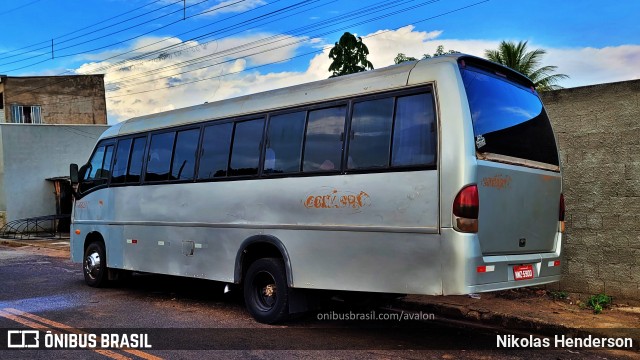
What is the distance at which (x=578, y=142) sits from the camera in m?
7.71

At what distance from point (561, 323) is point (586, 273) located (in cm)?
159

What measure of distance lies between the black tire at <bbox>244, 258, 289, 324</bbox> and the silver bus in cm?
2

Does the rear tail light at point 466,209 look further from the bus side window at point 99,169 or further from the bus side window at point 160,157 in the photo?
the bus side window at point 99,169

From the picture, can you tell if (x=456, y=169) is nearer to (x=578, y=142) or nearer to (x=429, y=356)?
(x=429, y=356)

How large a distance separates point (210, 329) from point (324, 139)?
2.71 meters

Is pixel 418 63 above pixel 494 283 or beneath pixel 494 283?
above

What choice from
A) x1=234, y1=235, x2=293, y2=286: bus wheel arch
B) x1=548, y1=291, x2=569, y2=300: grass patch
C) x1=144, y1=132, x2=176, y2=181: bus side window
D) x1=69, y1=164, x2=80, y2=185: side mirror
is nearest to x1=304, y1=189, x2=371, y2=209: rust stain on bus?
x1=234, y1=235, x2=293, y2=286: bus wheel arch

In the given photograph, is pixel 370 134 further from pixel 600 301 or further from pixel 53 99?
pixel 53 99

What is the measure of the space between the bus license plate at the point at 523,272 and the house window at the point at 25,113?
35.2m

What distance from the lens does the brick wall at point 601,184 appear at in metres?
7.23

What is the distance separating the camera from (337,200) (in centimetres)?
588

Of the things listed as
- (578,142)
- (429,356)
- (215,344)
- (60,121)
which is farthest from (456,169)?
(60,121)

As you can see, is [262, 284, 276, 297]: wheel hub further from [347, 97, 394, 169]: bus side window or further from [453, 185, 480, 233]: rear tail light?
[453, 185, 480, 233]: rear tail light

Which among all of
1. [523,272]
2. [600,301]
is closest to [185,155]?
[523,272]
